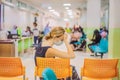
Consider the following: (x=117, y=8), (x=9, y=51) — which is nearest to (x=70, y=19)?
(x=9, y=51)

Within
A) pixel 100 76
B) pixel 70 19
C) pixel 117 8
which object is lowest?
pixel 100 76

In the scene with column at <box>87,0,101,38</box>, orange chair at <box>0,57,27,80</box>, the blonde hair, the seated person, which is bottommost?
orange chair at <box>0,57,27,80</box>

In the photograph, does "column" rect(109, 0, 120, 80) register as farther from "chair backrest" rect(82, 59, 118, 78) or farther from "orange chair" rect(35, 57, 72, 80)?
"orange chair" rect(35, 57, 72, 80)

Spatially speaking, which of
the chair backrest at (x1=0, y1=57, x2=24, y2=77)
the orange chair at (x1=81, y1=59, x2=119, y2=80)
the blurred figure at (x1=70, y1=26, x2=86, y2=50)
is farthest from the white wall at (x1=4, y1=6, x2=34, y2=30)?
the orange chair at (x1=81, y1=59, x2=119, y2=80)

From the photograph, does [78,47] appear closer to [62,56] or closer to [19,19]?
[19,19]

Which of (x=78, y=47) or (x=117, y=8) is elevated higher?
(x=117, y=8)

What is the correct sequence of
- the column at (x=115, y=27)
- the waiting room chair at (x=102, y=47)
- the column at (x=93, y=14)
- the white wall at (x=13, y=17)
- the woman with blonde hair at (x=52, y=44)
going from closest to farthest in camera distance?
the woman with blonde hair at (x=52, y=44)
the column at (x=115, y=27)
the waiting room chair at (x=102, y=47)
the column at (x=93, y=14)
the white wall at (x=13, y=17)

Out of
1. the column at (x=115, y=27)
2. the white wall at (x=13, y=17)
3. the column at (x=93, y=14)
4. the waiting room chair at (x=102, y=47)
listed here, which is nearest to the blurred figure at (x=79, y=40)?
the column at (x=93, y=14)

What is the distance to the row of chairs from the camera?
389cm

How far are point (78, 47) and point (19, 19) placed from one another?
520cm

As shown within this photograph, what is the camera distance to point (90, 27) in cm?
1295

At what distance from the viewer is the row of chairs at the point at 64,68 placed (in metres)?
3.89

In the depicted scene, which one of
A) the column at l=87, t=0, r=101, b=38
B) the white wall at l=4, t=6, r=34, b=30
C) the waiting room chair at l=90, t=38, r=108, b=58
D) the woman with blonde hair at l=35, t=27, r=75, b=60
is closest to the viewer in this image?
the woman with blonde hair at l=35, t=27, r=75, b=60

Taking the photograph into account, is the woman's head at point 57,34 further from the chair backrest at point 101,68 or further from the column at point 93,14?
the column at point 93,14
